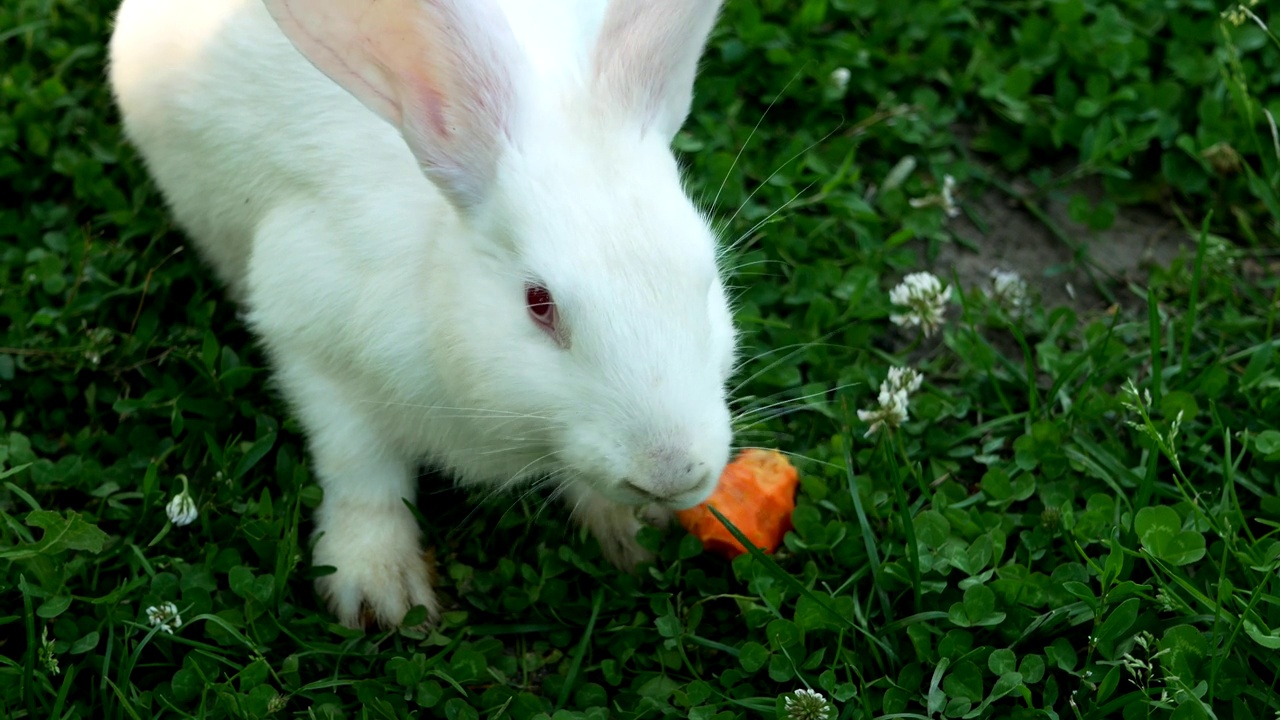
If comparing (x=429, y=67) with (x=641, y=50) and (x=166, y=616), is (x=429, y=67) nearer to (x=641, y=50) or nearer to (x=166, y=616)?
(x=641, y=50)

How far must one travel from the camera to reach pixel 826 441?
4.23 m

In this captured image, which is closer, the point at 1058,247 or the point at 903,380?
the point at 903,380

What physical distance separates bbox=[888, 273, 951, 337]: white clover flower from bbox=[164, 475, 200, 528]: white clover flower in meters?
2.28

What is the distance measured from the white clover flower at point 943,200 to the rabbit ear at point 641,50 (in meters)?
1.70

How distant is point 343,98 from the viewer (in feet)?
12.4

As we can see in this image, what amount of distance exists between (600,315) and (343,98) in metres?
1.20

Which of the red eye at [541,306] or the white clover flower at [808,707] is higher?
the red eye at [541,306]

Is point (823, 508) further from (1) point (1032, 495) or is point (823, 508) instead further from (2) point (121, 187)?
(2) point (121, 187)

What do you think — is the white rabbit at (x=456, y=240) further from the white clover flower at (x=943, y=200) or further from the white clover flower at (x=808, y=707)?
the white clover flower at (x=943, y=200)

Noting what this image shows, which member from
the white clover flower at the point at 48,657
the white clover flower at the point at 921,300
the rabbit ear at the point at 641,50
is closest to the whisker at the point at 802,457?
the white clover flower at the point at 921,300

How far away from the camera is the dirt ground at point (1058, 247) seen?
15.9 ft

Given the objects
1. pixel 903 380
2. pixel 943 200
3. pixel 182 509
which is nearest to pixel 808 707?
pixel 903 380

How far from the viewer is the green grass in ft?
11.3

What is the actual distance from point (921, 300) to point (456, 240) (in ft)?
5.53
